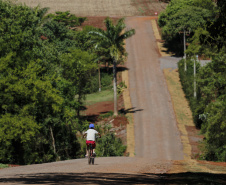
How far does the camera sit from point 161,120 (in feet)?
199

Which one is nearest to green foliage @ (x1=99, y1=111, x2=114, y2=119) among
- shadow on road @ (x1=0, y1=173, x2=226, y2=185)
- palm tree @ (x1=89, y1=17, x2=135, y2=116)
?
palm tree @ (x1=89, y1=17, x2=135, y2=116)

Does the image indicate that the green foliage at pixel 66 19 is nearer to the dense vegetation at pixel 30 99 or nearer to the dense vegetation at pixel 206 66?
the dense vegetation at pixel 206 66

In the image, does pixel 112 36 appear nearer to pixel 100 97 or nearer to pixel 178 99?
pixel 100 97

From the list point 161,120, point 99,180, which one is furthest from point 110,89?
point 99,180

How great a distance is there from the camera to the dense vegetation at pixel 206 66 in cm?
1562

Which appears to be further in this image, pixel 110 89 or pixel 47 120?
pixel 110 89

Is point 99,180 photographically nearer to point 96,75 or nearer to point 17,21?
point 17,21

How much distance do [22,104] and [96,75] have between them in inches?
1474

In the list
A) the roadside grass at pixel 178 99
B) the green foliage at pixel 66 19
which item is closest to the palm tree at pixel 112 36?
the roadside grass at pixel 178 99

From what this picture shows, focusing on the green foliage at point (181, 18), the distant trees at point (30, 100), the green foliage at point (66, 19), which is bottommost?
the distant trees at point (30, 100)

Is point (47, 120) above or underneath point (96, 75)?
underneath

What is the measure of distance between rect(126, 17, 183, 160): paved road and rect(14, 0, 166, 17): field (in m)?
Answer: 15.3

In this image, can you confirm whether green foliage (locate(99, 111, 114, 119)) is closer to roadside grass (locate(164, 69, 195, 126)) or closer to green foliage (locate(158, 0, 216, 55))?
roadside grass (locate(164, 69, 195, 126))

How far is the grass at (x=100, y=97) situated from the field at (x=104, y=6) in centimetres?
4751
